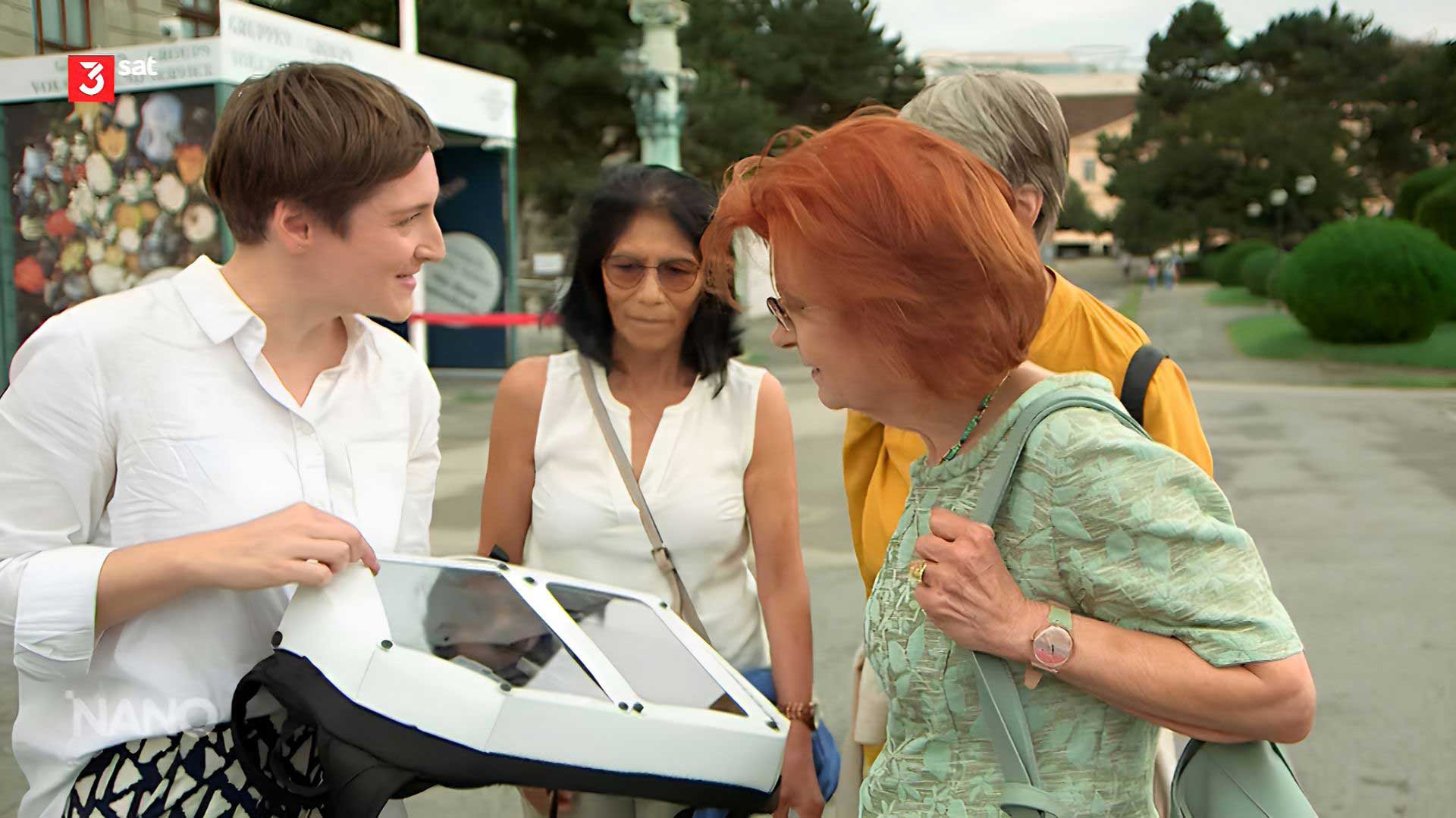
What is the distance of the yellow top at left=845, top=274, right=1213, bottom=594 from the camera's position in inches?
79.4

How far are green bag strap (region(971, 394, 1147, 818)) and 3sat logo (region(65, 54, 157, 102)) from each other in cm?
605

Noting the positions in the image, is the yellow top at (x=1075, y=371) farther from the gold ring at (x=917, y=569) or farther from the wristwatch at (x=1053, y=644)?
the wristwatch at (x=1053, y=644)

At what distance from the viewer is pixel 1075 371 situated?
1.93 meters

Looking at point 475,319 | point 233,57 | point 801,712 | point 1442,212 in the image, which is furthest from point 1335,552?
point 1442,212

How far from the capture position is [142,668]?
1.71 m

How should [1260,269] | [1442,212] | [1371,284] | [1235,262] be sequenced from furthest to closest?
1. [1235,262]
2. [1260,269]
3. [1442,212]
4. [1371,284]

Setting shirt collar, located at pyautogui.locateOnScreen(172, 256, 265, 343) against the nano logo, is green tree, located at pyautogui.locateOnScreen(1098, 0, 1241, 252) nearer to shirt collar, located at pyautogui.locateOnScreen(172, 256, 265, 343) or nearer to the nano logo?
the nano logo

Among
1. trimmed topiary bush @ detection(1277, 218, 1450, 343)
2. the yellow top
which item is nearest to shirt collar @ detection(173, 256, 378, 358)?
the yellow top

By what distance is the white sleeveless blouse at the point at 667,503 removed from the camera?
2541 mm

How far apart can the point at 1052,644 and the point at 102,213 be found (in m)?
11.5

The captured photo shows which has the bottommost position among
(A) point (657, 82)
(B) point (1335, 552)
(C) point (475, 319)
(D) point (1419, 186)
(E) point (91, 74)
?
(C) point (475, 319)

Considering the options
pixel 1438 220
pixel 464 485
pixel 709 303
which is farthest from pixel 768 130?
pixel 709 303

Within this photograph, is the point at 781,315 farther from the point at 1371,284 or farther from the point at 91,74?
the point at 1371,284

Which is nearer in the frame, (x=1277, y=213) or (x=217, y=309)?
(x=217, y=309)
